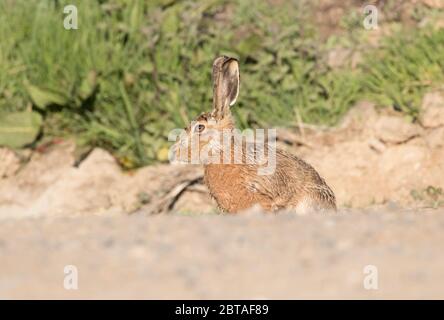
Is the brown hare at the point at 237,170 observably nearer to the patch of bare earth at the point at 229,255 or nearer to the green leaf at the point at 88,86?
the patch of bare earth at the point at 229,255

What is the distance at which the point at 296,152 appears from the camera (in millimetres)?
10125

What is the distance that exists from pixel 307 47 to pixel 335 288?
18.1 ft

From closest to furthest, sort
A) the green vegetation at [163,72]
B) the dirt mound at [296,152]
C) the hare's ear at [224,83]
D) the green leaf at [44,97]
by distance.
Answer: the hare's ear at [224,83] → the dirt mound at [296,152] → the green leaf at [44,97] → the green vegetation at [163,72]

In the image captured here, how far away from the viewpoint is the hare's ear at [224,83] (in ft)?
25.9

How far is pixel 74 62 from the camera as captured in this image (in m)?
10.2

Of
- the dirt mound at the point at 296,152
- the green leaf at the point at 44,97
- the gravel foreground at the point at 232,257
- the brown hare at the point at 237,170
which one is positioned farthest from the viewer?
the green leaf at the point at 44,97

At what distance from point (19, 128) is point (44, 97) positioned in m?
0.37

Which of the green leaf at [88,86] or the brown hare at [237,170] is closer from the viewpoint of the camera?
the brown hare at [237,170]

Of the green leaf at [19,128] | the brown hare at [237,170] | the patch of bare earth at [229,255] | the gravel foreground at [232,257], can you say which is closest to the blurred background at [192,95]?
the green leaf at [19,128]

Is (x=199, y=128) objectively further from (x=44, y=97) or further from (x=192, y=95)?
(x=44, y=97)

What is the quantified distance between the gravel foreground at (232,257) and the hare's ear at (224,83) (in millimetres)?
1698

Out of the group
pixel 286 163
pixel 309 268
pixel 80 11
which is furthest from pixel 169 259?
pixel 80 11

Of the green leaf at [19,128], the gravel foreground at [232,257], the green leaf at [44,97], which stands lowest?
the gravel foreground at [232,257]

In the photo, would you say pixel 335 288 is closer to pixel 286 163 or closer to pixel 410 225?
pixel 410 225
